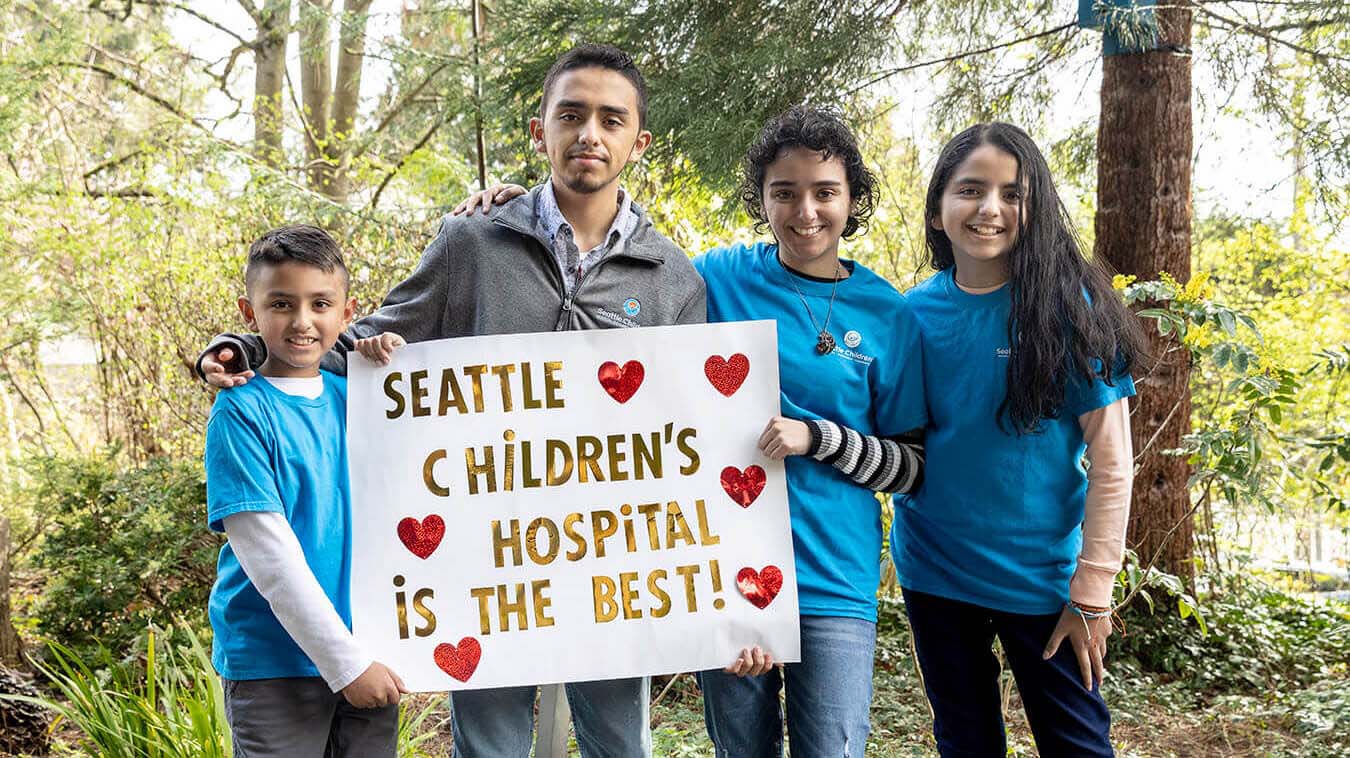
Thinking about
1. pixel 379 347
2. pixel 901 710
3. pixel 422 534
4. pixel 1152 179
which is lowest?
pixel 901 710

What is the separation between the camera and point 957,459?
229 cm

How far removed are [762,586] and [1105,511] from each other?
2.45 ft

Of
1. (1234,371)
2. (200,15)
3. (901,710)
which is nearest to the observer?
(1234,371)

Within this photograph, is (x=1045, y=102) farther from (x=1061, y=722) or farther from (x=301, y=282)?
(x=301, y=282)

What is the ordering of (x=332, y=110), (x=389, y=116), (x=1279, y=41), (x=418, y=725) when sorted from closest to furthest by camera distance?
(x=418, y=725) → (x=1279, y=41) → (x=389, y=116) → (x=332, y=110)

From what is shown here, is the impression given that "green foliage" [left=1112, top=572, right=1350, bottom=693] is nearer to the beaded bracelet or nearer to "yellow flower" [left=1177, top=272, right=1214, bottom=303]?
"yellow flower" [left=1177, top=272, right=1214, bottom=303]

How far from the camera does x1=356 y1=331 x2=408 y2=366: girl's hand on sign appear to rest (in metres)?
2.14

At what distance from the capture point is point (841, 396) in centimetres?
224

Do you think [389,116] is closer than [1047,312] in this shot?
No

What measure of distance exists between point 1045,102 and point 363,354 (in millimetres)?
4210

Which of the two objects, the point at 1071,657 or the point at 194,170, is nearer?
the point at 1071,657

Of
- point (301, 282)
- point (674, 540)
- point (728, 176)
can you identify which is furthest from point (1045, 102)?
point (301, 282)

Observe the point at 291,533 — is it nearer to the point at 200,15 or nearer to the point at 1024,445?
the point at 1024,445


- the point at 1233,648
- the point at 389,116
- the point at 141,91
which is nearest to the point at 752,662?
the point at 1233,648
